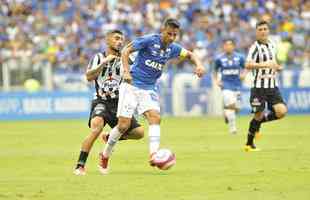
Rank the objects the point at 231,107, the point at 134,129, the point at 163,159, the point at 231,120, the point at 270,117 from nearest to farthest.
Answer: the point at 163,159, the point at 134,129, the point at 270,117, the point at 231,120, the point at 231,107

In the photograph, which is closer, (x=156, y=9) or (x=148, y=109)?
(x=148, y=109)

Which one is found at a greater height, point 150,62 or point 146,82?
point 150,62

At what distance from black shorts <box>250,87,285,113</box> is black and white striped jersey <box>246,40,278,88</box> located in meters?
0.10

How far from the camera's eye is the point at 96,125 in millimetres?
15250

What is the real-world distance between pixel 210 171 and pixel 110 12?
28.7 meters

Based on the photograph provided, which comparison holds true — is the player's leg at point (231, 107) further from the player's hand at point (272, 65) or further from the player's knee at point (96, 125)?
the player's knee at point (96, 125)

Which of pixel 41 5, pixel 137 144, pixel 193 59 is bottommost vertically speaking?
pixel 137 144

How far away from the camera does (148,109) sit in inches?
596

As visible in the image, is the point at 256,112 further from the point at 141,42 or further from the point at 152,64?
the point at 141,42

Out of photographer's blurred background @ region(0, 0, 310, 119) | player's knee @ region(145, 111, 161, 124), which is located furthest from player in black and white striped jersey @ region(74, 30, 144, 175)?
photographer's blurred background @ region(0, 0, 310, 119)

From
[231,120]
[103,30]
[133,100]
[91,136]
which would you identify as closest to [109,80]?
[133,100]

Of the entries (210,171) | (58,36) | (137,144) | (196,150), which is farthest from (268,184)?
(58,36)

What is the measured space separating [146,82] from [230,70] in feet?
44.0

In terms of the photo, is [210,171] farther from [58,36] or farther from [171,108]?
[58,36]
